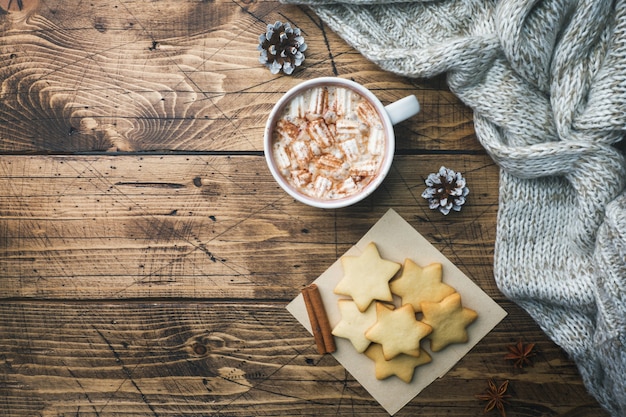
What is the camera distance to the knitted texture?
815 millimetres

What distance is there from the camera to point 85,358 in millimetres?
971

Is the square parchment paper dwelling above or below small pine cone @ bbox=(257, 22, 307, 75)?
below

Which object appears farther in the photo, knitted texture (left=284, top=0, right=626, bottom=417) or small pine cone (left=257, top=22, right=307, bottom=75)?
small pine cone (left=257, top=22, right=307, bottom=75)

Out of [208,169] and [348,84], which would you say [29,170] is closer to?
[208,169]

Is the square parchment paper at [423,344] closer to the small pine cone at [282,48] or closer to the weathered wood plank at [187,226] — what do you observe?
the weathered wood plank at [187,226]

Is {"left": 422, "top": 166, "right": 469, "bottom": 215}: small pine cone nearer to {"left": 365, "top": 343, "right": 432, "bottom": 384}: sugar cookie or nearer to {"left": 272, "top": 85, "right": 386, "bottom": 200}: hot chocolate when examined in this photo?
{"left": 272, "top": 85, "right": 386, "bottom": 200}: hot chocolate

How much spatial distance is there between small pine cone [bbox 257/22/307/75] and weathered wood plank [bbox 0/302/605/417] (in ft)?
1.46

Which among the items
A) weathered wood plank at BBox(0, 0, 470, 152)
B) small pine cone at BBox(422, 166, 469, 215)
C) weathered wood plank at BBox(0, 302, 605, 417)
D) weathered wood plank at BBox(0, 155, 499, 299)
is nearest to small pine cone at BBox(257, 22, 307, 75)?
weathered wood plank at BBox(0, 0, 470, 152)

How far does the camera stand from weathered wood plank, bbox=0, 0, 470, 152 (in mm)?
930

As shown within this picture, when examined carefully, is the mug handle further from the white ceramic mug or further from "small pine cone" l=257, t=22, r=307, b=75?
"small pine cone" l=257, t=22, r=307, b=75

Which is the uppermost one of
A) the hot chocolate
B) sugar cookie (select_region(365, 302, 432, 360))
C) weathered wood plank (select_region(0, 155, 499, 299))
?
the hot chocolate

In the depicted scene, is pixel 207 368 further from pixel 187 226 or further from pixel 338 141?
pixel 338 141

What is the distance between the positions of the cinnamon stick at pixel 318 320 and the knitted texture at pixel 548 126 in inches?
12.7

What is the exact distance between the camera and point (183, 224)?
0.95 metres
